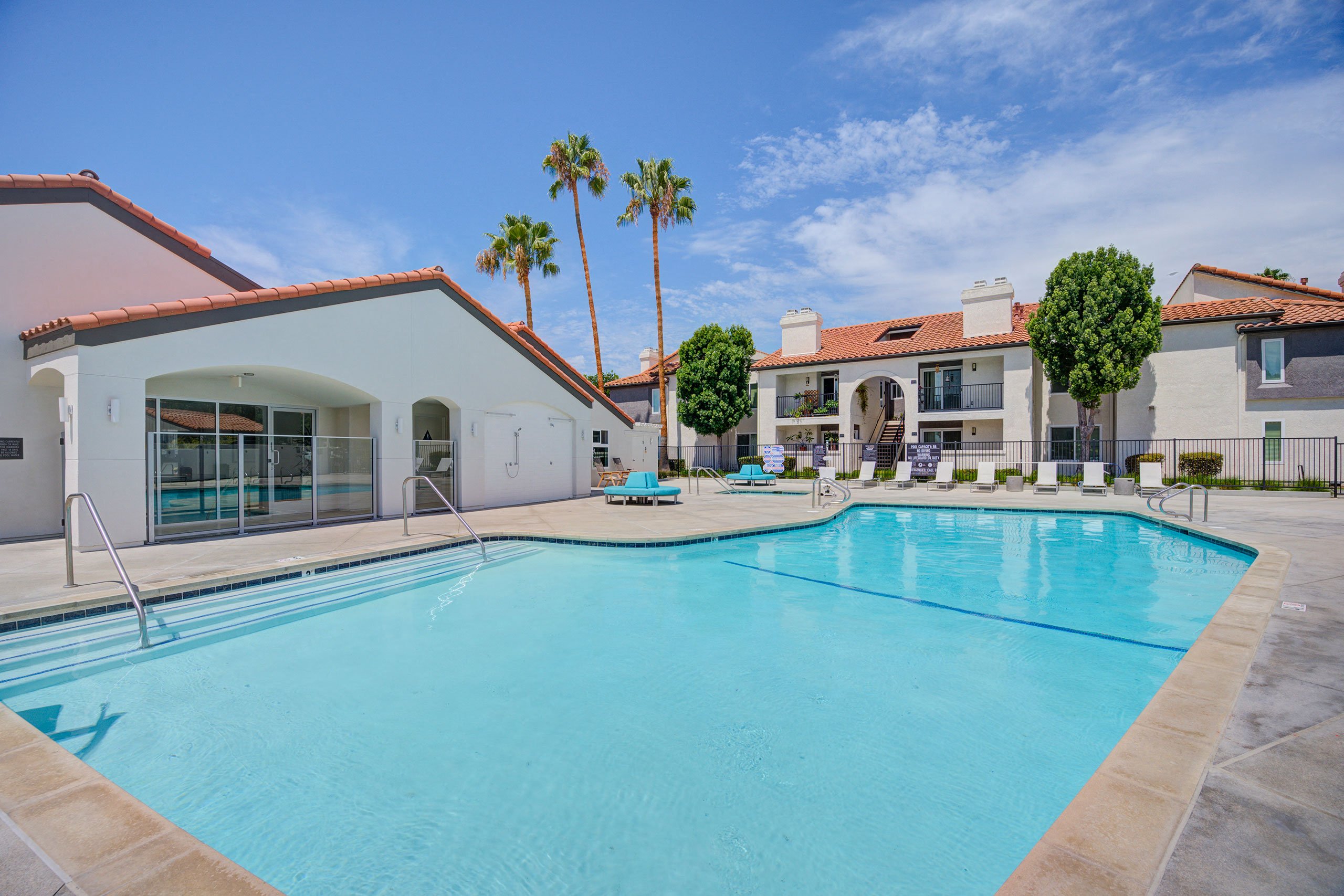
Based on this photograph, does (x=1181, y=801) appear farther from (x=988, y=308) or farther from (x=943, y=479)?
(x=988, y=308)

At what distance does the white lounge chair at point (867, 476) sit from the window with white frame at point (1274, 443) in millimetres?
13190

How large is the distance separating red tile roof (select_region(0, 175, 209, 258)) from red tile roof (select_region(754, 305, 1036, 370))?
2401cm

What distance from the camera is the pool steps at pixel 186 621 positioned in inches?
193

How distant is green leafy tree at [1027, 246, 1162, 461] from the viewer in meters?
20.7

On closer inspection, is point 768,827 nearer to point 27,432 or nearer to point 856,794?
point 856,794

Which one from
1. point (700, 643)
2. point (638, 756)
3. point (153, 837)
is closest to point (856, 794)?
point (638, 756)

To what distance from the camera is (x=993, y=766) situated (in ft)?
11.5

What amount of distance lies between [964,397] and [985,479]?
6.81m

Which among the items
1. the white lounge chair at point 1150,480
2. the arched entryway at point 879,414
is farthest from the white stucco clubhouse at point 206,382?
the arched entryway at point 879,414

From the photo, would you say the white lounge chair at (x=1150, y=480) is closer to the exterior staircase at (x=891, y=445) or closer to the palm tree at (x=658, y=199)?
the exterior staircase at (x=891, y=445)

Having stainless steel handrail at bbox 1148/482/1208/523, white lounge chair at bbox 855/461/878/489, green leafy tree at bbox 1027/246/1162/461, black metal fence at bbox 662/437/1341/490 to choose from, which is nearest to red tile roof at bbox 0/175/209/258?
stainless steel handrail at bbox 1148/482/1208/523

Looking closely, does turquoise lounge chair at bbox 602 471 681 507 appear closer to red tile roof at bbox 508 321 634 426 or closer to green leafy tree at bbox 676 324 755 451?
red tile roof at bbox 508 321 634 426

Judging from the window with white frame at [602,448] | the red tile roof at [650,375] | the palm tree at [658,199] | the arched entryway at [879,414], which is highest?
the palm tree at [658,199]

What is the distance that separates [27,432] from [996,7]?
18136 mm
